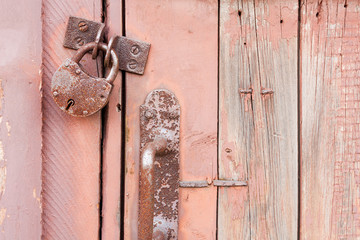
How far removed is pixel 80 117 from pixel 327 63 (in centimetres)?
51

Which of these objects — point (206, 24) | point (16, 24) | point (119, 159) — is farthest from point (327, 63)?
point (16, 24)

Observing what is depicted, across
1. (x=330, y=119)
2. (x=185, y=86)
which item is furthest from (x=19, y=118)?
(x=330, y=119)

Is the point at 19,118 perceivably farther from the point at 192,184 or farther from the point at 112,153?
the point at 192,184

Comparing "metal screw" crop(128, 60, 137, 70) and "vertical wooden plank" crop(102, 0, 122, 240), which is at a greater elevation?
"metal screw" crop(128, 60, 137, 70)

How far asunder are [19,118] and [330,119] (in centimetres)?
62

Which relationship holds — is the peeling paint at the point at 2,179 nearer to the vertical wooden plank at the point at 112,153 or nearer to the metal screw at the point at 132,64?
the vertical wooden plank at the point at 112,153

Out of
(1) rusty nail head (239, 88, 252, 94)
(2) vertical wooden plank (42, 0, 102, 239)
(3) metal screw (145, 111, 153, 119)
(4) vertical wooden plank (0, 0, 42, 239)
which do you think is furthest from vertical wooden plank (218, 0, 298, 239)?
(4) vertical wooden plank (0, 0, 42, 239)

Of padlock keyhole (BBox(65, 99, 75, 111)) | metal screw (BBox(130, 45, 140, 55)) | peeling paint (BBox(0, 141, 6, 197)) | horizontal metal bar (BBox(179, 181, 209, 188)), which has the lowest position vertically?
horizontal metal bar (BBox(179, 181, 209, 188))

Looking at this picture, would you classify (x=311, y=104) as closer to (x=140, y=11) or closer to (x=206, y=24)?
(x=206, y=24)

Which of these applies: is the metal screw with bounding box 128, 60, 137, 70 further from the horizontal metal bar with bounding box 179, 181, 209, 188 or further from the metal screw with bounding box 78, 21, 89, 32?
the horizontal metal bar with bounding box 179, 181, 209, 188

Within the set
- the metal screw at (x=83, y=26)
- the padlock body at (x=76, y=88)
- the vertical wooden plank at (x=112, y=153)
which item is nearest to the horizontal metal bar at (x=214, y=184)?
the vertical wooden plank at (x=112, y=153)

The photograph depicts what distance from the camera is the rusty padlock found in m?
0.51

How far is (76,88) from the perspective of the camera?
51cm

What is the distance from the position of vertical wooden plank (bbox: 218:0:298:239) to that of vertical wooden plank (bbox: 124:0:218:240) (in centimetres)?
2
